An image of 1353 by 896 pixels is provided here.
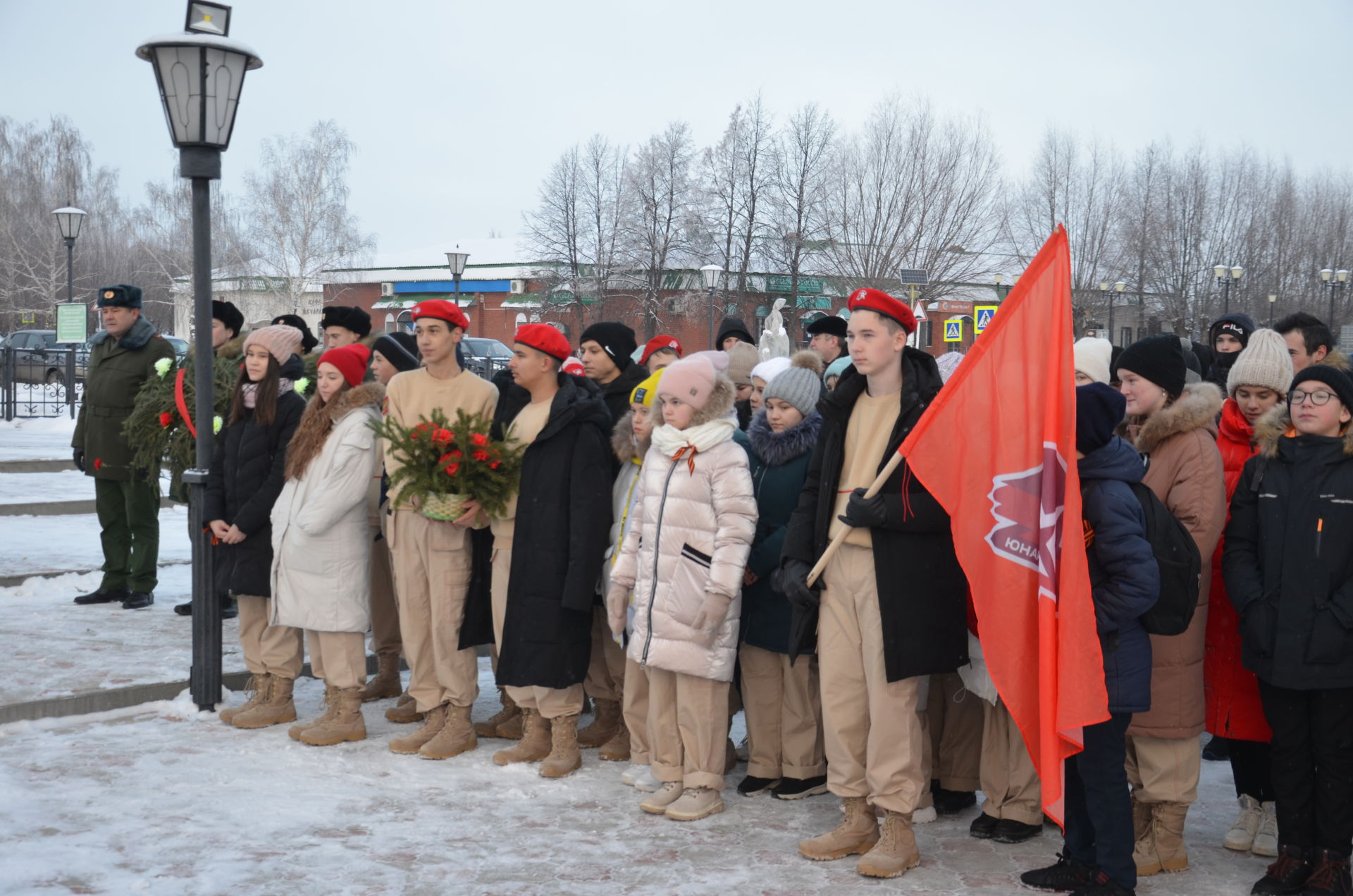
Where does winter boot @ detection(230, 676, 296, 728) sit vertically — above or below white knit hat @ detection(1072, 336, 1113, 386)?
below

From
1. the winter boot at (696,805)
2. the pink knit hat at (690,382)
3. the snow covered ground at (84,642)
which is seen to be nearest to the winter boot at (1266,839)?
the winter boot at (696,805)

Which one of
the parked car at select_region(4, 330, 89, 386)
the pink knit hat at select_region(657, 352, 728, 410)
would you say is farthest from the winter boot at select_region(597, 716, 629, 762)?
the parked car at select_region(4, 330, 89, 386)

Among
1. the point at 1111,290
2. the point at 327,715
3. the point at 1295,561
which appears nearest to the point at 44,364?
the point at 327,715

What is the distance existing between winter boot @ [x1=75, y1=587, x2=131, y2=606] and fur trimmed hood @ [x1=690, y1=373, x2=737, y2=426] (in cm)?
595

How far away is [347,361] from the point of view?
626 centimetres

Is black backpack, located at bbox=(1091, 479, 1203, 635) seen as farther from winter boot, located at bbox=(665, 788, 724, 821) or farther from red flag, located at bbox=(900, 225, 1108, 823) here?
winter boot, located at bbox=(665, 788, 724, 821)

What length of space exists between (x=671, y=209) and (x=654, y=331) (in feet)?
20.0

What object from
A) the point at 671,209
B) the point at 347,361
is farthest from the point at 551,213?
the point at 347,361

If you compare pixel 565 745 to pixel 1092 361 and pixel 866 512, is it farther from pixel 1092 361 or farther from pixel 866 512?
pixel 1092 361

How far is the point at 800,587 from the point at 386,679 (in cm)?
347

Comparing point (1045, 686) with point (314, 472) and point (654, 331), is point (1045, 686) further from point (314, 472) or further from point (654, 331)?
point (654, 331)

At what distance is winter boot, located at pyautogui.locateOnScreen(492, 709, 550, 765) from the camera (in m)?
5.82

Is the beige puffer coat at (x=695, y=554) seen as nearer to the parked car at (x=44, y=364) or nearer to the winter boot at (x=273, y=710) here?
the winter boot at (x=273, y=710)

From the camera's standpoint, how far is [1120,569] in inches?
161
